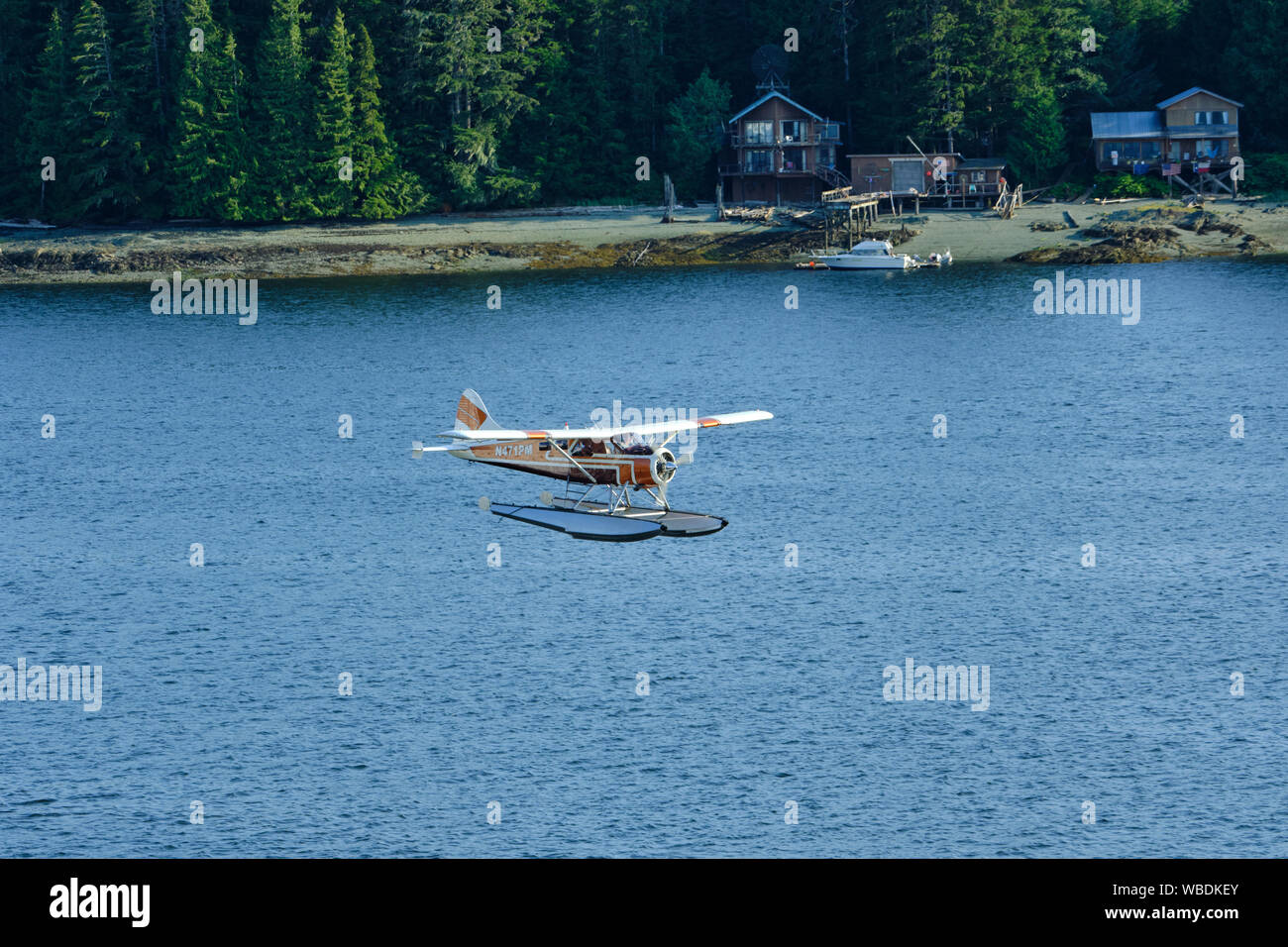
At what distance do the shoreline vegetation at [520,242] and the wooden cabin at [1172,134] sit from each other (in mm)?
4900

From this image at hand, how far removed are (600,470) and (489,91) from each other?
100.0 meters

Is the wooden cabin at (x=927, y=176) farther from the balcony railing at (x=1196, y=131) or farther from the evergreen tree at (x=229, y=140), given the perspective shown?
the evergreen tree at (x=229, y=140)

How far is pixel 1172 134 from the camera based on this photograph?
145 metres

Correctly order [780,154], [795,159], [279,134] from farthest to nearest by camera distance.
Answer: [795,159] → [780,154] → [279,134]

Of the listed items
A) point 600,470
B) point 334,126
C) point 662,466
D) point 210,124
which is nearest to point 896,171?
point 334,126

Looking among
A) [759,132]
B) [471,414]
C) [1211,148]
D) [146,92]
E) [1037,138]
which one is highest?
[146,92]

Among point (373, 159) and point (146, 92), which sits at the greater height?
point (146, 92)

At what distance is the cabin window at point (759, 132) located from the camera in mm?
150875

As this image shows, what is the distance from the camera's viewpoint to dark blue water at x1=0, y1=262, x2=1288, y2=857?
42.6m

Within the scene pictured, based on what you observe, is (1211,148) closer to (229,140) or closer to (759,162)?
(759,162)

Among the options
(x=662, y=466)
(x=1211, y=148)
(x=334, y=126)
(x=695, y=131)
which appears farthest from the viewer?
(x=695, y=131)

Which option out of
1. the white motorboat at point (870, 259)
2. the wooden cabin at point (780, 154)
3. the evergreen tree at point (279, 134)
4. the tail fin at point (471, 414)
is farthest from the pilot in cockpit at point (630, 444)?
the wooden cabin at point (780, 154)

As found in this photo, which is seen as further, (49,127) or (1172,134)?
(49,127)
